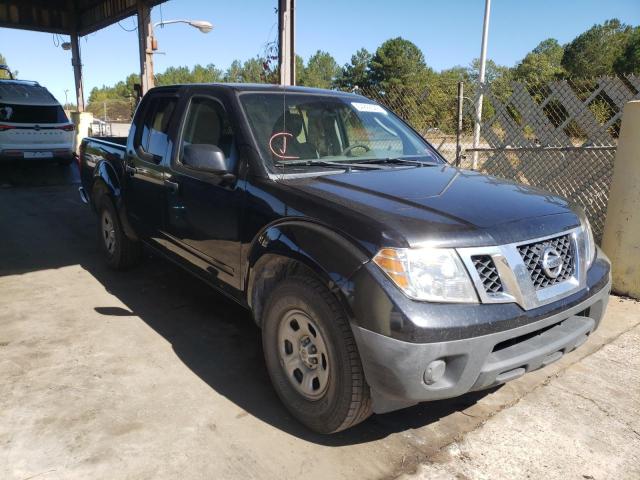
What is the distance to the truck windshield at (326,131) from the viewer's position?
3.31 m

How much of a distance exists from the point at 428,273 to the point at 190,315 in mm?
2631

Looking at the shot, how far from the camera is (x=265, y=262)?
9.43ft

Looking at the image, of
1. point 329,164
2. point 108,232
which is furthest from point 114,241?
point 329,164

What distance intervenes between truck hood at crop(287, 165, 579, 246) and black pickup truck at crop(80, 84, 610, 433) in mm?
11

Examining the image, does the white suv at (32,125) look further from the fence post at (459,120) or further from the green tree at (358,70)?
the green tree at (358,70)

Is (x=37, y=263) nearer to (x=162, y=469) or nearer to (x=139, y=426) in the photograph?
(x=139, y=426)

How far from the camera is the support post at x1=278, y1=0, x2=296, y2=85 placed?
7.82 m

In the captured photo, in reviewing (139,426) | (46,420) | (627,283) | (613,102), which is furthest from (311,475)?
(613,102)

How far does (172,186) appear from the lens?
378 cm

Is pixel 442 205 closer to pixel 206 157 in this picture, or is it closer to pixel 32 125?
pixel 206 157

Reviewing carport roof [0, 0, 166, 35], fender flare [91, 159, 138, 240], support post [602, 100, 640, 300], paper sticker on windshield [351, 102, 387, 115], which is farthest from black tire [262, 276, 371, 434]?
carport roof [0, 0, 166, 35]

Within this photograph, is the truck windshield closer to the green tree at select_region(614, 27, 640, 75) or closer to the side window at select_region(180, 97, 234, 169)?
the side window at select_region(180, 97, 234, 169)

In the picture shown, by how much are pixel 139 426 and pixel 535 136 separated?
5.90m

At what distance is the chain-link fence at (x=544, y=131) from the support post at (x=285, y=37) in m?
1.83
